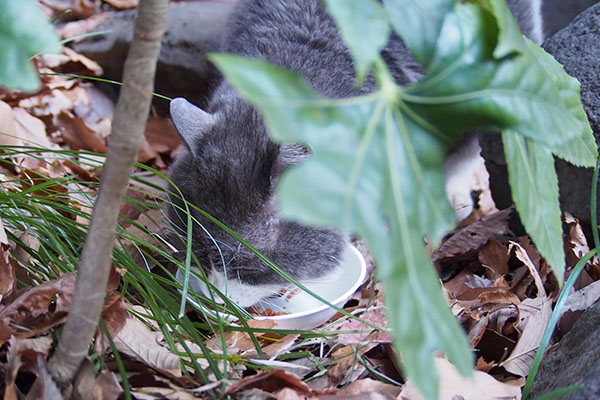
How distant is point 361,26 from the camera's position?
69 centimetres

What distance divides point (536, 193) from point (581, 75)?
4.80 feet

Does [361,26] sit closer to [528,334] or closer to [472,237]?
[528,334]

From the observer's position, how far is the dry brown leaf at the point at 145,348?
128 centimetres

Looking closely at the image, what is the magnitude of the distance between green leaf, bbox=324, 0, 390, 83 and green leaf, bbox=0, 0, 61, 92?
0.33 metres

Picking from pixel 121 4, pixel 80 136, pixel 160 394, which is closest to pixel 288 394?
pixel 160 394

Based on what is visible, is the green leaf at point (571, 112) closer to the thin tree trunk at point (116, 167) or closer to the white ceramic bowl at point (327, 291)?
the thin tree trunk at point (116, 167)

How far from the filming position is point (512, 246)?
2.28 m

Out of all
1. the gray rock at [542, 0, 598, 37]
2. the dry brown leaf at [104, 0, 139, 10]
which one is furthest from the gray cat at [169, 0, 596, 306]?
the dry brown leaf at [104, 0, 139, 10]

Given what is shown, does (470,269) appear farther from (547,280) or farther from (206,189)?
(206,189)

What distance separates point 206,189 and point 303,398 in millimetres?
797

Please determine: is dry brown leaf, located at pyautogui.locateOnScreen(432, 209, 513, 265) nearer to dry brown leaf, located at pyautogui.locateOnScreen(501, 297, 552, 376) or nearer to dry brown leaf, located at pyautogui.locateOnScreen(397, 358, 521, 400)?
dry brown leaf, located at pyautogui.locateOnScreen(501, 297, 552, 376)

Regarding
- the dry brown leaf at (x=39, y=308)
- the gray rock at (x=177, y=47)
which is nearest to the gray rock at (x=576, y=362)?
the dry brown leaf at (x=39, y=308)

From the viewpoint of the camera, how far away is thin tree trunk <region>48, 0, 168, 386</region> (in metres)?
0.83

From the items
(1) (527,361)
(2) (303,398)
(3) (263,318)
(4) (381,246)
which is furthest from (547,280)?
(4) (381,246)
